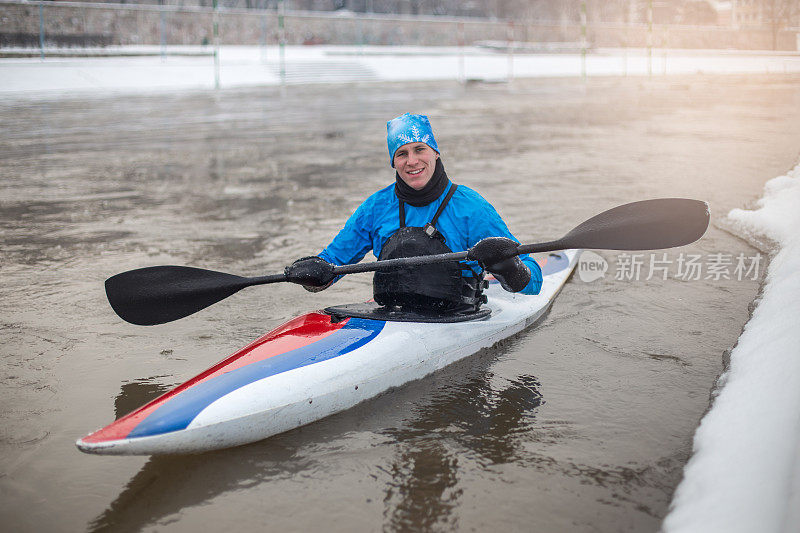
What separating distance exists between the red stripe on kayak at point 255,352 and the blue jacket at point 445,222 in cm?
46

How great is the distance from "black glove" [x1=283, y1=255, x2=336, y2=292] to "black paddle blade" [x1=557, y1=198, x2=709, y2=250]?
112 cm

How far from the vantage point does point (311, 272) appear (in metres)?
3.68

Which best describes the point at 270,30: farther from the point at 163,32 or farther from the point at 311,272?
the point at 311,272

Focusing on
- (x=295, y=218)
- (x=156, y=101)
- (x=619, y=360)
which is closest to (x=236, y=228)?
(x=295, y=218)

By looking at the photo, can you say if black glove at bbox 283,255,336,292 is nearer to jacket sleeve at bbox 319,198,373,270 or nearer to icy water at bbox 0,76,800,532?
jacket sleeve at bbox 319,198,373,270

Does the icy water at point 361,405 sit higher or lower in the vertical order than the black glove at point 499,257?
lower

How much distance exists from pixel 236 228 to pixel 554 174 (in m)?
4.05

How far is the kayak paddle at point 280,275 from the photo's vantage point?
384 centimetres

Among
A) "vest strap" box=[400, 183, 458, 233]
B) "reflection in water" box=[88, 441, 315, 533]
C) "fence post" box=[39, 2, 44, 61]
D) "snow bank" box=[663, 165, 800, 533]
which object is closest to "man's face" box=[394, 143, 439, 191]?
"vest strap" box=[400, 183, 458, 233]

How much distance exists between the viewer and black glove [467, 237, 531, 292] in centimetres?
349

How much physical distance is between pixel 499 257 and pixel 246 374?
1.17m

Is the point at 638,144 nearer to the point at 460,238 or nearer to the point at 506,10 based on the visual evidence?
the point at 460,238

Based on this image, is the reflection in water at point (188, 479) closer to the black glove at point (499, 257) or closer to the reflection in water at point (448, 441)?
the reflection in water at point (448, 441)
